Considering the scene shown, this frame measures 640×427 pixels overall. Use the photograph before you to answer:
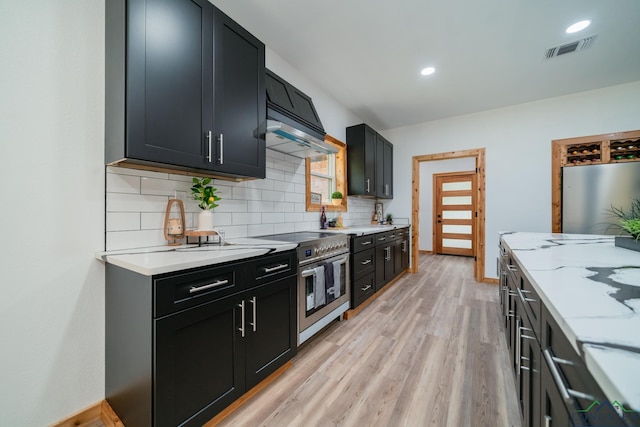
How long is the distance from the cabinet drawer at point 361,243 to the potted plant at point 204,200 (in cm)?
156

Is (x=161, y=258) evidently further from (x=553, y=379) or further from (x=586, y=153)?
(x=586, y=153)

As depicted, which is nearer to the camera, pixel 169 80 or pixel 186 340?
pixel 186 340

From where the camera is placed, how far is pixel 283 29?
2281 mm

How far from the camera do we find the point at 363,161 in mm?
3803

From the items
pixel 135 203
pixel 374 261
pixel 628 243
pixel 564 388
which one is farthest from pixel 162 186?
pixel 628 243

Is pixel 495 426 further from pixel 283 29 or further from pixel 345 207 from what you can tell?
pixel 283 29

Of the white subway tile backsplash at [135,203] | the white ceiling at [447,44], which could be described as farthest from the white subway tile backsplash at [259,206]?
the white ceiling at [447,44]

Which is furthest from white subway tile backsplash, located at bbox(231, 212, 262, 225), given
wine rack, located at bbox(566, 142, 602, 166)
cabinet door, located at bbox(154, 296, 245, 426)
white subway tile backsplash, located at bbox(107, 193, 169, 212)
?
wine rack, located at bbox(566, 142, 602, 166)

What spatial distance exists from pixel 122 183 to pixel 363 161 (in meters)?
3.04

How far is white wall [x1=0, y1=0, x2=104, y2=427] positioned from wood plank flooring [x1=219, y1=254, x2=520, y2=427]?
0.95 meters

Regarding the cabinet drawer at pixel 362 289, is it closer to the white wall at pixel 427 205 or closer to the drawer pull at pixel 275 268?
the drawer pull at pixel 275 268

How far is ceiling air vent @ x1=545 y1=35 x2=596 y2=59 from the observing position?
2.42 m

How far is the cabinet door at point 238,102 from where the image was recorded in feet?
5.41

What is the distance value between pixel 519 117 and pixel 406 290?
328 cm
